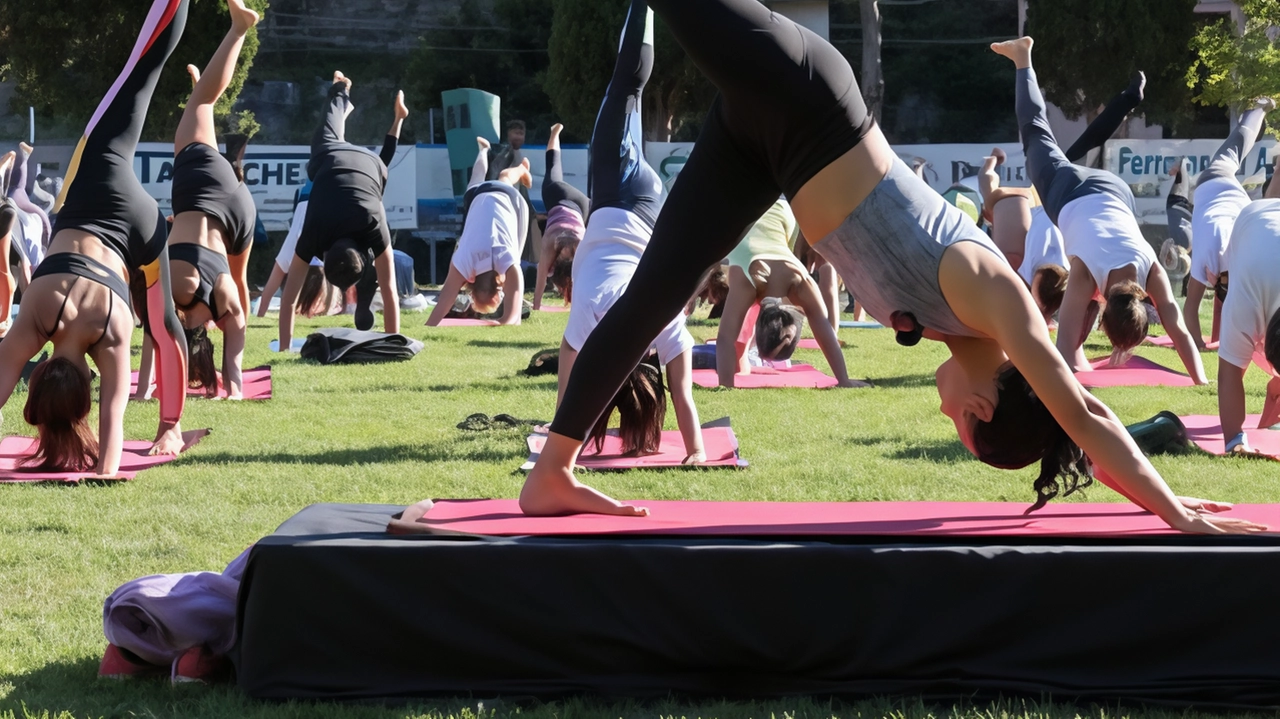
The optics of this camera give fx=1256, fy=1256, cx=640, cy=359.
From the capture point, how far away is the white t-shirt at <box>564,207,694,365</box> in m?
5.73

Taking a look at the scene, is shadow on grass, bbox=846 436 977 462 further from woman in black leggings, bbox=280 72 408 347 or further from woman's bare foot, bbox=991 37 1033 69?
woman in black leggings, bbox=280 72 408 347

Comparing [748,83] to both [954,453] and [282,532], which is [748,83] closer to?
[282,532]

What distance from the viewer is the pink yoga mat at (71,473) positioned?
217 inches

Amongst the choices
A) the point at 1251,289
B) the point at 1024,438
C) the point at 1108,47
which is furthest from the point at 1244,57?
the point at 1024,438

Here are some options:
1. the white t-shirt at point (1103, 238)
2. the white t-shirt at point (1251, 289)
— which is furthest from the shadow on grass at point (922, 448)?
the white t-shirt at point (1103, 238)

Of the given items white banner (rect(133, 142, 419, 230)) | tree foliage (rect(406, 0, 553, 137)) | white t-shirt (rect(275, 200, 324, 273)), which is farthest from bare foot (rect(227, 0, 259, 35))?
tree foliage (rect(406, 0, 553, 137))

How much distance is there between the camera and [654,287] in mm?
3275

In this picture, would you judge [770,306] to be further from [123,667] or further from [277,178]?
[277,178]

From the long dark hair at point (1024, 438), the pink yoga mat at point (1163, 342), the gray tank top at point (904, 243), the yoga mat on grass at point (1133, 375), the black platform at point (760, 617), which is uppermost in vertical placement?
the gray tank top at point (904, 243)

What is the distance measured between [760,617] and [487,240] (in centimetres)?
941

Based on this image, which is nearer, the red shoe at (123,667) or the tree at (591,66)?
the red shoe at (123,667)

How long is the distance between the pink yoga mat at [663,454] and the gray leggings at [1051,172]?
3.49 meters

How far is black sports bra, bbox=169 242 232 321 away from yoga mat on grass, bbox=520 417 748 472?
2429 millimetres

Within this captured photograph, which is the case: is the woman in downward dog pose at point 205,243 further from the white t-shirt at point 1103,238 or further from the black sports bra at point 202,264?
the white t-shirt at point 1103,238
